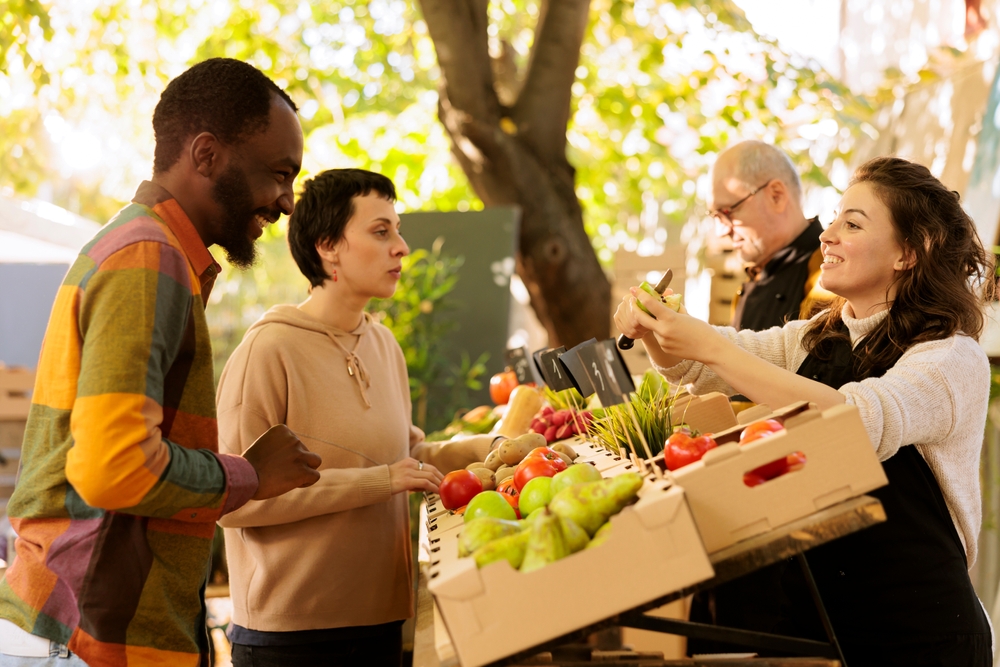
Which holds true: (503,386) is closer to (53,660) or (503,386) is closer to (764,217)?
(764,217)

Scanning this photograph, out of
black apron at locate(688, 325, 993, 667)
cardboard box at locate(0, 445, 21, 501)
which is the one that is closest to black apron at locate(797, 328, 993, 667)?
black apron at locate(688, 325, 993, 667)

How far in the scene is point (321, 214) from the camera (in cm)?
243

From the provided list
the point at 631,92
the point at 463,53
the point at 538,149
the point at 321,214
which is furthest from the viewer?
the point at 631,92

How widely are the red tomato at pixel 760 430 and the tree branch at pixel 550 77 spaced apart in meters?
4.39

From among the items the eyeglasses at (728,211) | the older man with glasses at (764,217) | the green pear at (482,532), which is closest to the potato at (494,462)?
the green pear at (482,532)

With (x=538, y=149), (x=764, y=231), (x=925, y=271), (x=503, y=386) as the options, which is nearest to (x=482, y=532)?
(x=925, y=271)

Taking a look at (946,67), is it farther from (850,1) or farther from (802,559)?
(802,559)

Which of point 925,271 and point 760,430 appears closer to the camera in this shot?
point 760,430

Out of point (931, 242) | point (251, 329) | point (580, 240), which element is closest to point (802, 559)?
point (931, 242)

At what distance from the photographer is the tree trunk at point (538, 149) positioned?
5.57 metres

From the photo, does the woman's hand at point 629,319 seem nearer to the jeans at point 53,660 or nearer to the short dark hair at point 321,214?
the short dark hair at point 321,214

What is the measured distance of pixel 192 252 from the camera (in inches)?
61.2

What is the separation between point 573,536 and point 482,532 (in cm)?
17

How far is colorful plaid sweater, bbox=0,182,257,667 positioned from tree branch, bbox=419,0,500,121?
14.0 feet
